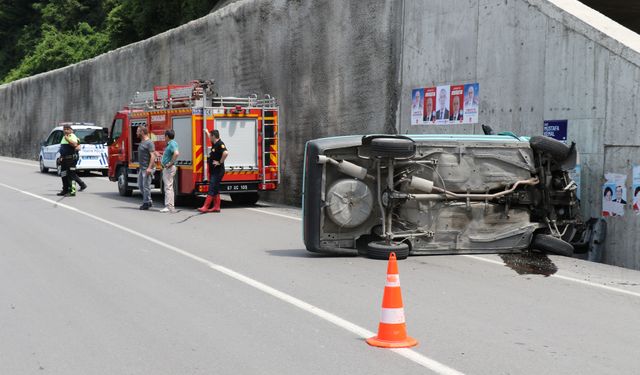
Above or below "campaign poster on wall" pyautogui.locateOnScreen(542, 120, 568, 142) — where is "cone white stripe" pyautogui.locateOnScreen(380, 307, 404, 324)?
below

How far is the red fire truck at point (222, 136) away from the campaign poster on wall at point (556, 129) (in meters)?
7.60

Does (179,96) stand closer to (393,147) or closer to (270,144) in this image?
(270,144)

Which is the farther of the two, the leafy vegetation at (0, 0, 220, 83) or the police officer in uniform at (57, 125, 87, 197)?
the leafy vegetation at (0, 0, 220, 83)

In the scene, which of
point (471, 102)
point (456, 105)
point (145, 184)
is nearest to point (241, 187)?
point (145, 184)

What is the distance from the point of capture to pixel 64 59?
193 ft

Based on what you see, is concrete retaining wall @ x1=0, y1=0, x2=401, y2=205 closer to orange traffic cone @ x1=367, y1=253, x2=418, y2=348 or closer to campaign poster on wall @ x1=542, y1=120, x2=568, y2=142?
campaign poster on wall @ x1=542, y1=120, x2=568, y2=142

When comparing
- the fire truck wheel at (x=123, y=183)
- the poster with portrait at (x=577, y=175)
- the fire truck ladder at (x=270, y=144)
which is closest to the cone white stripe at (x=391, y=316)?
the poster with portrait at (x=577, y=175)

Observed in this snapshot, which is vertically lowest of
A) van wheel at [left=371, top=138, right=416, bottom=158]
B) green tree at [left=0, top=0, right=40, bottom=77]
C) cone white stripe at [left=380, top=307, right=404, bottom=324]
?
cone white stripe at [left=380, top=307, right=404, bottom=324]

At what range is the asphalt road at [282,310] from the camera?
19.2 ft

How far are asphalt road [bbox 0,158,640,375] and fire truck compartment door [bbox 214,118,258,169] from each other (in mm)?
5457

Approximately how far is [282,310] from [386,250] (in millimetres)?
3225

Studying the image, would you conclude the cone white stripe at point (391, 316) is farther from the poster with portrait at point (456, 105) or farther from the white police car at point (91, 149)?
the white police car at point (91, 149)

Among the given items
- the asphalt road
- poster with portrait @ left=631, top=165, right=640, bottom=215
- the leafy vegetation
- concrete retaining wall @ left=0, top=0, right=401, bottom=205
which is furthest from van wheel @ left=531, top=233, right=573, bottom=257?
the leafy vegetation

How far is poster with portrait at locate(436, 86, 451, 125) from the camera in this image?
49.1 feet
